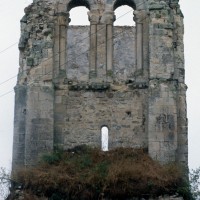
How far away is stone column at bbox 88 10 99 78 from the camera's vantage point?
872 inches

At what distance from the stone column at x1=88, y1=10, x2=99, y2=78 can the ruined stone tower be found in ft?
0.09

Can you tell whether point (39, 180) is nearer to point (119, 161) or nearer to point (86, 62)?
point (119, 161)

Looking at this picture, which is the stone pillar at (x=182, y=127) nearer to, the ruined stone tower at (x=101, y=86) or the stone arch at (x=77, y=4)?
the ruined stone tower at (x=101, y=86)

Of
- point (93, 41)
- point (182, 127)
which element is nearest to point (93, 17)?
point (93, 41)

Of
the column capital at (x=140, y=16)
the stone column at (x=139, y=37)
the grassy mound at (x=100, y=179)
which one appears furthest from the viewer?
the column capital at (x=140, y=16)

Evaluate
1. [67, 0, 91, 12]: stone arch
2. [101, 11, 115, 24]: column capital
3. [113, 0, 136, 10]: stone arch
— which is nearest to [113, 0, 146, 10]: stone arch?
[113, 0, 136, 10]: stone arch

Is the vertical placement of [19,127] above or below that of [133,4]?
below

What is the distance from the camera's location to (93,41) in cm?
2233

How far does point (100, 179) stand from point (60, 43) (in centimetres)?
444

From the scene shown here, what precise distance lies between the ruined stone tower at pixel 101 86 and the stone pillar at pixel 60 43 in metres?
0.03

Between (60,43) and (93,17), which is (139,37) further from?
(60,43)

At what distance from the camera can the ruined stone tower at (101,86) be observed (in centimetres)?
2117

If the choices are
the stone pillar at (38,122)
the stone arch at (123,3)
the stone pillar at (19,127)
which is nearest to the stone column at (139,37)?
the stone arch at (123,3)

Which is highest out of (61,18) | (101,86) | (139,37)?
(61,18)
